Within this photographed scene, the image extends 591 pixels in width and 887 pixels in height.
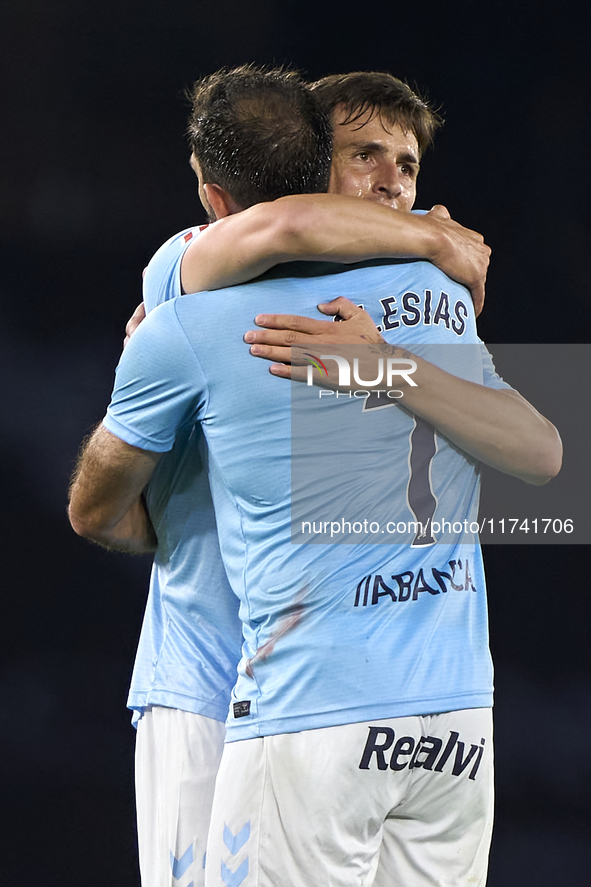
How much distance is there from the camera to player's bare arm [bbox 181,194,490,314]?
0.93m

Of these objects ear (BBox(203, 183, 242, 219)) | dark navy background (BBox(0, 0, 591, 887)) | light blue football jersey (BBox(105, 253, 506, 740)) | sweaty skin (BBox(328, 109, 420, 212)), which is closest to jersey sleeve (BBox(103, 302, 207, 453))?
light blue football jersey (BBox(105, 253, 506, 740))

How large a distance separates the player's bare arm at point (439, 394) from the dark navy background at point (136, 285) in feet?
4.50

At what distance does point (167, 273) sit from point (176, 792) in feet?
1.85

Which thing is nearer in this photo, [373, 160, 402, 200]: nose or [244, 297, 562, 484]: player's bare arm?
[244, 297, 562, 484]: player's bare arm

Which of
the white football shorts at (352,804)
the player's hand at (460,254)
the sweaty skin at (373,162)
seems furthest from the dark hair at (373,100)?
the white football shorts at (352,804)

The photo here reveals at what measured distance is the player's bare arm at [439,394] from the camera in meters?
0.94

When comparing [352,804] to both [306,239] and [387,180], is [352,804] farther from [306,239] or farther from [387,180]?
[387,180]

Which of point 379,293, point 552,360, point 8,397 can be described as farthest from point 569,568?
point 379,293

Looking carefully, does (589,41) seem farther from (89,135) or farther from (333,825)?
(333,825)

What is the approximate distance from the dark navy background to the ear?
4.13ft

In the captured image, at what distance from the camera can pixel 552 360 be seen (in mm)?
2328

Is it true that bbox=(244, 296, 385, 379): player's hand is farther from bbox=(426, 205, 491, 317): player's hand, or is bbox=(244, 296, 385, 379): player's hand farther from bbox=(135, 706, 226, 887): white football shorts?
bbox=(135, 706, 226, 887): white football shorts

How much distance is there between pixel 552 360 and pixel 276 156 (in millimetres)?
1476

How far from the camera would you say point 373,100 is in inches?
51.2
